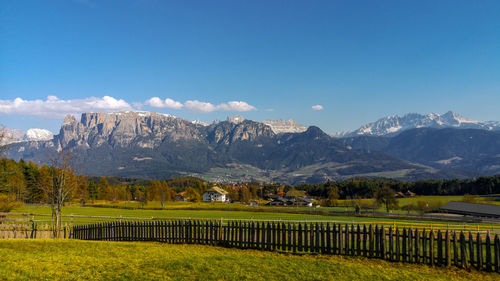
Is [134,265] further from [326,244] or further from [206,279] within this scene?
[326,244]

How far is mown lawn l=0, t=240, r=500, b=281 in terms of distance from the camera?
13406 millimetres

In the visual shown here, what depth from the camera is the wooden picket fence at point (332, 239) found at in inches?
666

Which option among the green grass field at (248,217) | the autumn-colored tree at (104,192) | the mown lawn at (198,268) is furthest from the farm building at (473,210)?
the autumn-colored tree at (104,192)

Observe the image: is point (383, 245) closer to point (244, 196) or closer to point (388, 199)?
point (388, 199)

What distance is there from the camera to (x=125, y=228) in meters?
29.8

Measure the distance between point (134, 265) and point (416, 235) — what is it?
45.7 feet

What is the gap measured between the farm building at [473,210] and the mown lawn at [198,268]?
8839cm

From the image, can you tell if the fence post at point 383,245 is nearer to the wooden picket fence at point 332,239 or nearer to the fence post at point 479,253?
the wooden picket fence at point 332,239

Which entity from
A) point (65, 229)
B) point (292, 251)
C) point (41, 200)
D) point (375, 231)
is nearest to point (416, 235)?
point (375, 231)

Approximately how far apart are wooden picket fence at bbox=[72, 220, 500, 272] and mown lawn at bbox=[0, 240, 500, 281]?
0.74m

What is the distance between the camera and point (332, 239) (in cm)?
2030

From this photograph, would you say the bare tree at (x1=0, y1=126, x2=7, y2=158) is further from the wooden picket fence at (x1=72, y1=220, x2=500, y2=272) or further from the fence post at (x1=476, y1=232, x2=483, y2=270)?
the fence post at (x1=476, y1=232, x2=483, y2=270)

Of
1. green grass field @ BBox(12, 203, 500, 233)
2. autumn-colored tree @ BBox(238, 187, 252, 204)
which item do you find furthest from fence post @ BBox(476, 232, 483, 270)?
autumn-colored tree @ BBox(238, 187, 252, 204)

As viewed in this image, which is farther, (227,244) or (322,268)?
(227,244)
